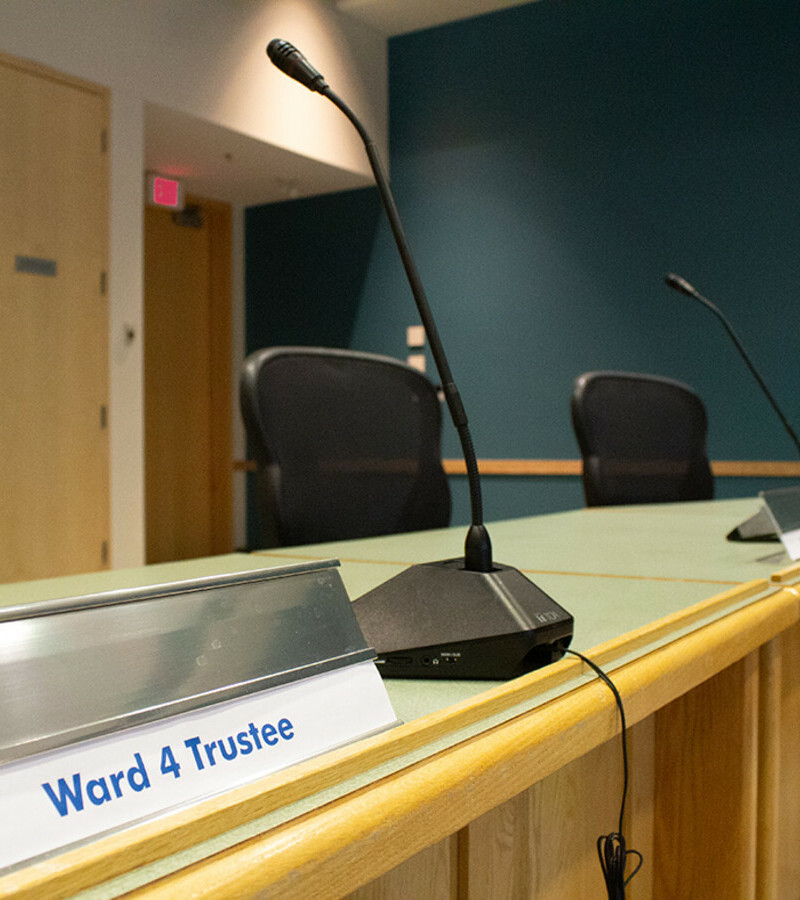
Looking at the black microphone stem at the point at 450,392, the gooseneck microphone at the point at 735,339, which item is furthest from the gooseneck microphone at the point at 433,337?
the gooseneck microphone at the point at 735,339

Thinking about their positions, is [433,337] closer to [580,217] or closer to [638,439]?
[638,439]

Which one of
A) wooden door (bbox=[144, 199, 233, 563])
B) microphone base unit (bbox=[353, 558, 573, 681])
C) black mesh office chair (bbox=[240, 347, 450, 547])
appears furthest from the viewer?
wooden door (bbox=[144, 199, 233, 563])

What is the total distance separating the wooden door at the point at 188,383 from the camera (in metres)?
Answer: 5.12

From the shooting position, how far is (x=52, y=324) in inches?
130

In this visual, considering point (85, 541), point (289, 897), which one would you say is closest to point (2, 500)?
point (85, 541)

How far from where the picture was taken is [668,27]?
4117 millimetres

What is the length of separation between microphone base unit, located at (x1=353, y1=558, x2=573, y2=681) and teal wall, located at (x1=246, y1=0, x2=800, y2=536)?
143 inches

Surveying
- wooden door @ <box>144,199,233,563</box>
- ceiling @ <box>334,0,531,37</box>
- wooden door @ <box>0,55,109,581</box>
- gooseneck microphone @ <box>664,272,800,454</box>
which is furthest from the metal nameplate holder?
wooden door @ <box>144,199,233,563</box>

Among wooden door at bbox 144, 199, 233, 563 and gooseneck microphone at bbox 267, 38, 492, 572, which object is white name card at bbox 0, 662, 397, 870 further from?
wooden door at bbox 144, 199, 233, 563

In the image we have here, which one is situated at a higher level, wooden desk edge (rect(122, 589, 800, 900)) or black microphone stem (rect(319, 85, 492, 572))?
black microphone stem (rect(319, 85, 492, 572))

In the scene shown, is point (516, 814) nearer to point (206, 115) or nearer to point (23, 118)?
point (23, 118)

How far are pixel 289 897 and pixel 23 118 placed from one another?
3456mm

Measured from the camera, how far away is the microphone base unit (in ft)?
1.68

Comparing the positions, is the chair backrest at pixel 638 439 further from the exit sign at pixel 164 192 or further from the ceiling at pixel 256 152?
the exit sign at pixel 164 192
